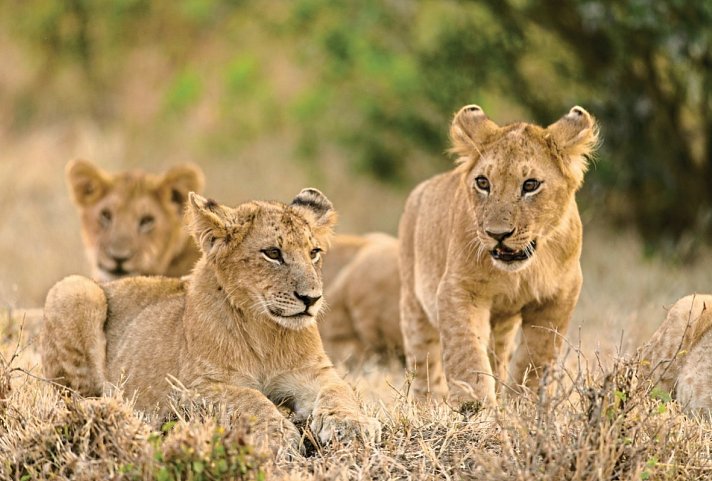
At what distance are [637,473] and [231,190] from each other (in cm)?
1180

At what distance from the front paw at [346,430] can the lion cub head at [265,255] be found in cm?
48

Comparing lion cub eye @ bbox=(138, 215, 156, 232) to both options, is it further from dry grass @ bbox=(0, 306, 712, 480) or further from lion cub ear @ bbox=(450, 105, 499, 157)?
dry grass @ bbox=(0, 306, 712, 480)

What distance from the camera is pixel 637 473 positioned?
4434 millimetres

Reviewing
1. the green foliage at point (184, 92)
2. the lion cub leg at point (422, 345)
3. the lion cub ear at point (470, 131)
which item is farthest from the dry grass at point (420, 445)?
the green foliage at point (184, 92)

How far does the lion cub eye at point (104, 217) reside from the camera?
29.9 feet

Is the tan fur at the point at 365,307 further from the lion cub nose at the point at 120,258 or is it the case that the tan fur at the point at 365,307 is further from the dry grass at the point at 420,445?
the dry grass at the point at 420,445

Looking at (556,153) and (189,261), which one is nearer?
(556,153)

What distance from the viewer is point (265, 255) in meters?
5.44

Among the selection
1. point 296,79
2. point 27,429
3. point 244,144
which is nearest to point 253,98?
point 244,144

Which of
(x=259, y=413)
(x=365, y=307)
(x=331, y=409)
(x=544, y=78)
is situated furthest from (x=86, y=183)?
(x=544, y=78)

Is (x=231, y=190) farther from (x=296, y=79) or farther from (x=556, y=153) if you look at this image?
(x=556, y=153)

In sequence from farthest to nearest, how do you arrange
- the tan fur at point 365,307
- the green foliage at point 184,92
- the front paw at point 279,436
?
the green foliage at point 184,92 → the tan fur at point 365,307 → the front paw at point 279,436

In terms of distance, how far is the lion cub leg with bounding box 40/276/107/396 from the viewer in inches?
238

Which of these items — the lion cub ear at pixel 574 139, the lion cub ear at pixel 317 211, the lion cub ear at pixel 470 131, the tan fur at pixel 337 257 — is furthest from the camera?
the tan fur at pixel 337 257
